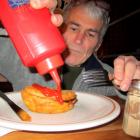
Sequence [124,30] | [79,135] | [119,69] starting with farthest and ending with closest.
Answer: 1. [124,30]
2. [119,69]
3. [79,135]

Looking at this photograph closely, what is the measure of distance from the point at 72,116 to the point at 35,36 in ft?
0.74

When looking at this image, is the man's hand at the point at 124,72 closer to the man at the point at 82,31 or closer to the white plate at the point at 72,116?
the white plate at the point at 72,116

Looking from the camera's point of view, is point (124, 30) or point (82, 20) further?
point (124, 30)

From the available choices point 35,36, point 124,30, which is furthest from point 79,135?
point 124,30

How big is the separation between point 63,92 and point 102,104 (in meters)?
A: 0.11

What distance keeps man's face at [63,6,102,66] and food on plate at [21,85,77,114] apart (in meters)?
0.78

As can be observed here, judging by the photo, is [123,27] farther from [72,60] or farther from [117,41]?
[72,60]

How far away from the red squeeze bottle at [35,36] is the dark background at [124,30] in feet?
9.90

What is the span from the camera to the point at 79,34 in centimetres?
159

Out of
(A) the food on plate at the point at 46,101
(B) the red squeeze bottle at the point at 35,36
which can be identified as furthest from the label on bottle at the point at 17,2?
(A) the food on plate at the point at 46,101

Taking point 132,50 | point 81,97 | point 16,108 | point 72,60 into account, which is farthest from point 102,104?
point 132,50

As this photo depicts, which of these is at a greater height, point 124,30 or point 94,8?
point 94,8

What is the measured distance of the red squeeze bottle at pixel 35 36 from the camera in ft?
2.19

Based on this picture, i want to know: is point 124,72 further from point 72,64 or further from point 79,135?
point 72,64
